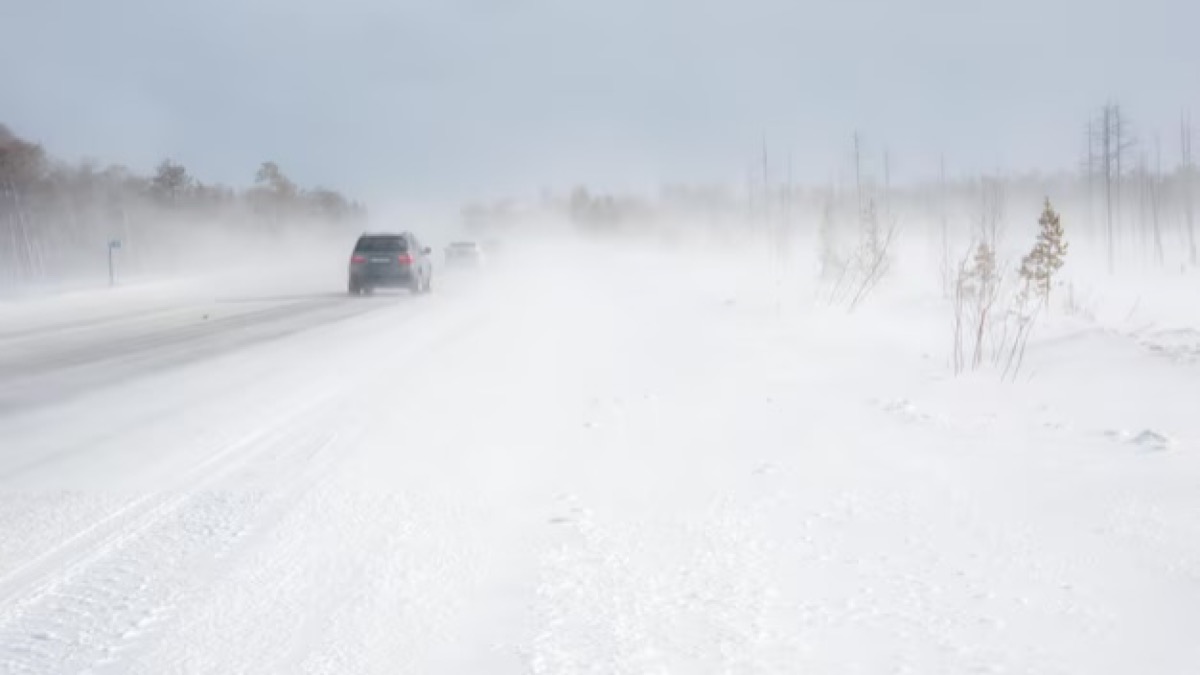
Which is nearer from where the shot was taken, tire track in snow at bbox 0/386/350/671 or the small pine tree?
tire track in snow at bbox 0/386/350/671

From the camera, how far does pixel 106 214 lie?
291ft

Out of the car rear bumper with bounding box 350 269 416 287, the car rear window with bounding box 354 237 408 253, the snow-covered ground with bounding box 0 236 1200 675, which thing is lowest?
the snow-covered ground with bounding box 0 236 1200 675

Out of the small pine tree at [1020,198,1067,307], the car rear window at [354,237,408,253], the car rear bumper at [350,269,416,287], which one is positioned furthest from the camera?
the car rear window at [354,237,408,253]

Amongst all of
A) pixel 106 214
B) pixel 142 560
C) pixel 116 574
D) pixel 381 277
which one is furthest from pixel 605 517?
pixel 106 214

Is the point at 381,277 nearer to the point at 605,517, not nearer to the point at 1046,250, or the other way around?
the point at 1046,250

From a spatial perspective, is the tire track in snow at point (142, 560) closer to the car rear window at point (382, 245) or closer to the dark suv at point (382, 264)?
the dark suv at point (382, 264)

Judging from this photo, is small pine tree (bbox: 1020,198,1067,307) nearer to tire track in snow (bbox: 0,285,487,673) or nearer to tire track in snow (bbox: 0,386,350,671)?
tire track in snow (bbox: 0,285,487,673)

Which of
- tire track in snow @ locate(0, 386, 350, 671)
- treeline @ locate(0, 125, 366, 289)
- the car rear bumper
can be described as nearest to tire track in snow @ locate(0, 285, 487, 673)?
tire track in snow @ locate(0, 386, 350, 671)

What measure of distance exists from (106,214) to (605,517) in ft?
299

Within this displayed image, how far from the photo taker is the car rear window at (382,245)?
112ft

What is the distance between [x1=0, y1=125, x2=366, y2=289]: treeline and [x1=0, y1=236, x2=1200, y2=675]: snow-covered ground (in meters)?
55.2

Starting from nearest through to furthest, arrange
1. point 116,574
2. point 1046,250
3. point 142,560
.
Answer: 1. point 116,574
2. point 142,560
3. point 1046,250

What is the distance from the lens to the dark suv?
33.8m

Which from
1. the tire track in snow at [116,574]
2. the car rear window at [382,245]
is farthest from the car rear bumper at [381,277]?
the tire track in snow at [116,574]
